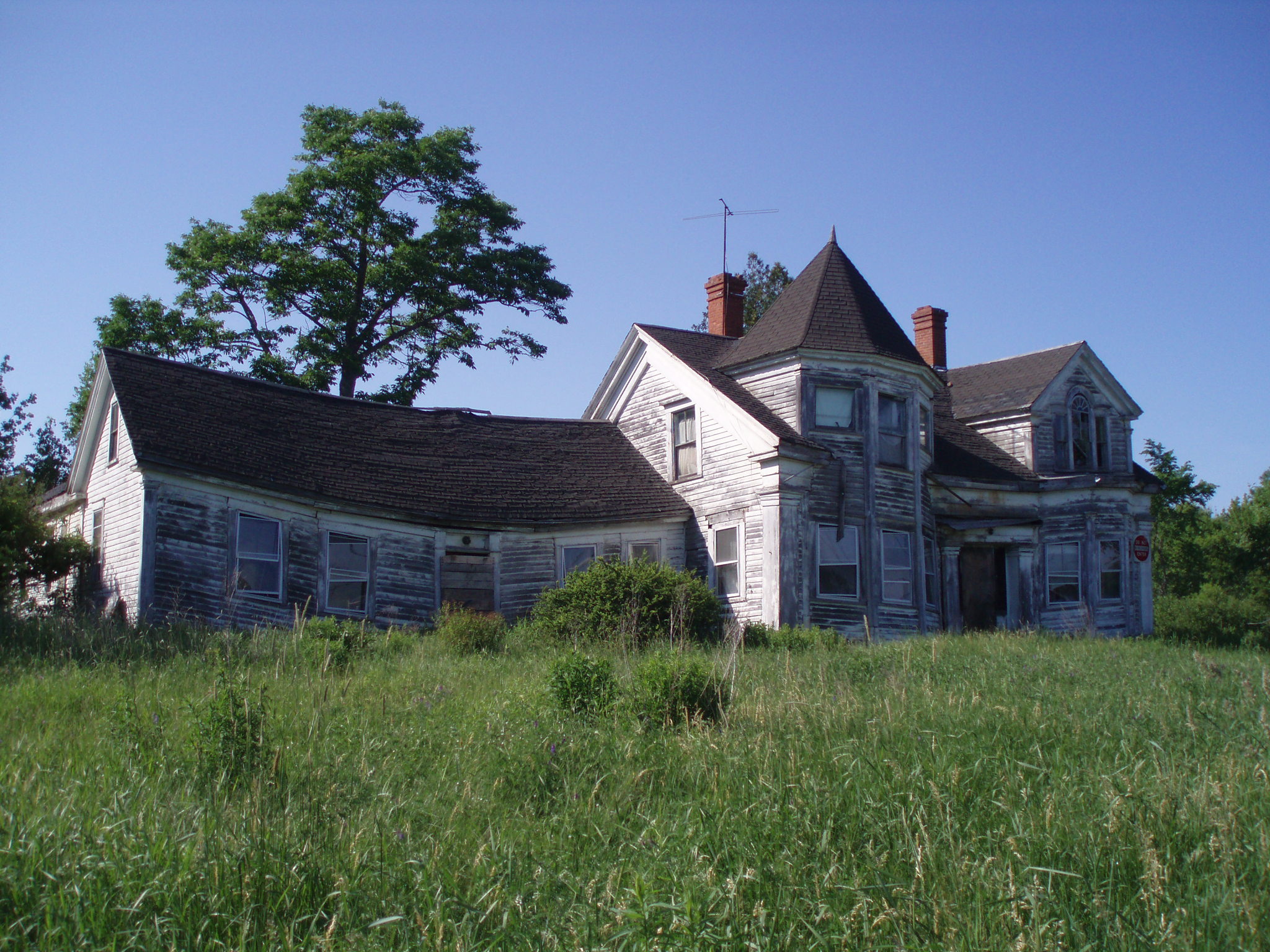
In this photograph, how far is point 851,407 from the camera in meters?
23.1

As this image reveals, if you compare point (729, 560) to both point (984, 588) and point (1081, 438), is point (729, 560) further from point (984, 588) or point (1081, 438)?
point (1081, 438)

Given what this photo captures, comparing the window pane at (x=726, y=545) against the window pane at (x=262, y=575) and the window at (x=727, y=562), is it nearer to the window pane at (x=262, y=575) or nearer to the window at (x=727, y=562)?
the window at (x=727, y=562)

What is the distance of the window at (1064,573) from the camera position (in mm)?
25766

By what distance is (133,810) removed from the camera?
649cm

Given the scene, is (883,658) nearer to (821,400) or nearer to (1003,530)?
(821,400)

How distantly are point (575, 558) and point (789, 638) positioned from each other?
5.98m

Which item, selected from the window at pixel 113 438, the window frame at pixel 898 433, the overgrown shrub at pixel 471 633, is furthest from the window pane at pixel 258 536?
the window frame at pixel 898 433

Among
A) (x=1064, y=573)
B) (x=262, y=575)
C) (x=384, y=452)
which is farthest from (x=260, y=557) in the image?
(x=1064, y=573)

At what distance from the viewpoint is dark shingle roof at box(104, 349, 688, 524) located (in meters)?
19.7

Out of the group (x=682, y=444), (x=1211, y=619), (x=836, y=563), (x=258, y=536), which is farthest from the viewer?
(x=1211, y=619)

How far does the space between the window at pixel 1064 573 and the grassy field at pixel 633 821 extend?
1592 cm

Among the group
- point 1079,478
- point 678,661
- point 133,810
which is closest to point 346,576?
point 678,661

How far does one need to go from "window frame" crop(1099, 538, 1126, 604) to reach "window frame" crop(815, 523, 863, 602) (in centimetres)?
731

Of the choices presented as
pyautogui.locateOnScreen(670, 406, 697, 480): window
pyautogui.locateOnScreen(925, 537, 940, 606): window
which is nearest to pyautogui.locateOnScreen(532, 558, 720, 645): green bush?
pyautogui.locateOnScreen(670, 406, 697, 480): window
